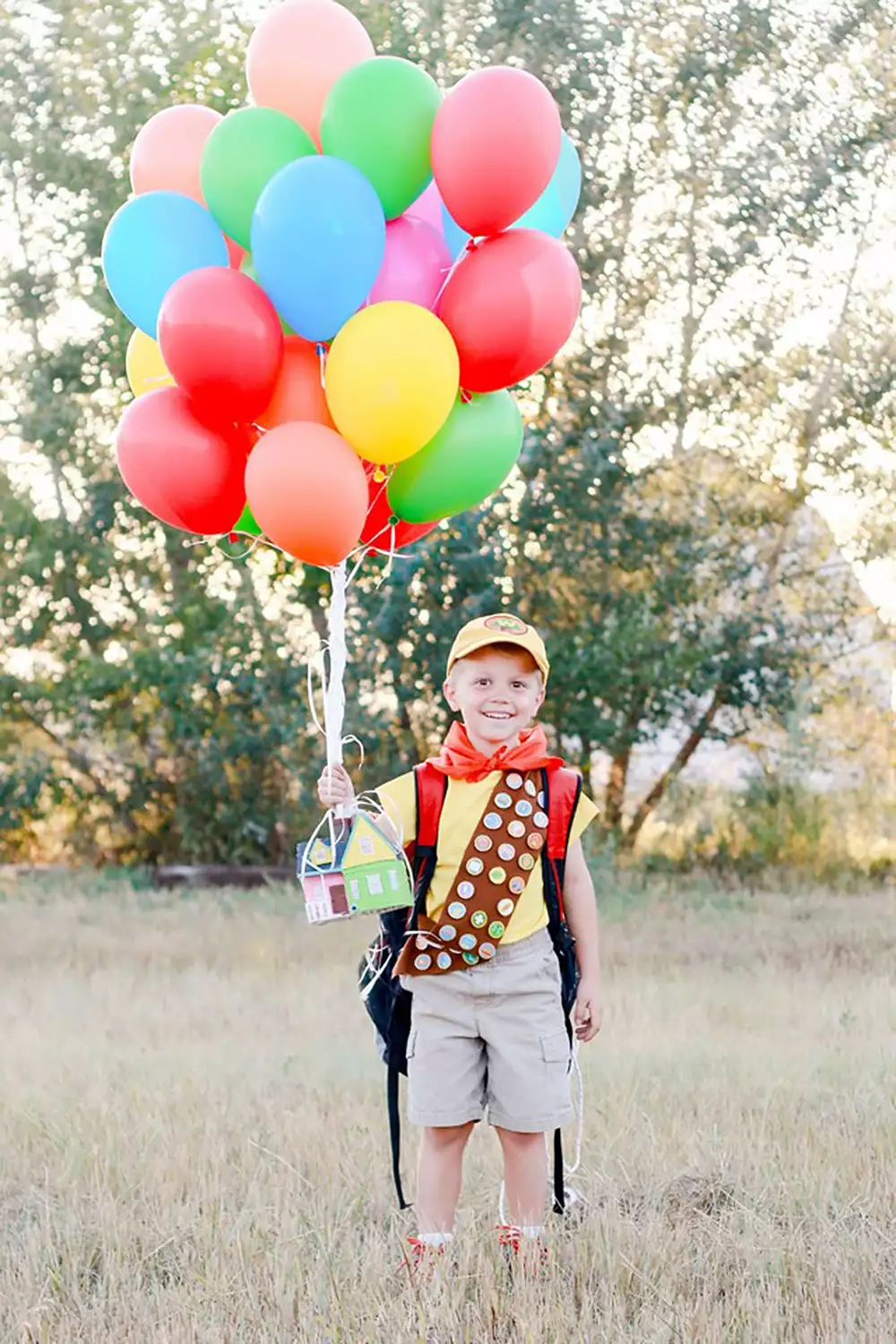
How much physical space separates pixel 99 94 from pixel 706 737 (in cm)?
639

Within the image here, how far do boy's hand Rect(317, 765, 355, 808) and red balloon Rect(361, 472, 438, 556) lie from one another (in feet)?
2.14

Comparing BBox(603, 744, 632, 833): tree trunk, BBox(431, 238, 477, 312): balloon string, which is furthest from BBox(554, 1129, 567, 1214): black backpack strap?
BBox(603, 744, 632, 833): tree trunk

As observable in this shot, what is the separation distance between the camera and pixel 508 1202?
3.32 metres

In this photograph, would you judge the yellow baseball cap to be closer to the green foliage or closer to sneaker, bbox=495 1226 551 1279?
sneaker, bbox=495 1226 551 1279

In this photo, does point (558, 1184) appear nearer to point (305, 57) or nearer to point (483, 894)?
point (483, 894)

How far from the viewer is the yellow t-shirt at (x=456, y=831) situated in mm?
3205

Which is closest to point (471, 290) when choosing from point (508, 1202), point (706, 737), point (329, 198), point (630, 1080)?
point (329, 198)

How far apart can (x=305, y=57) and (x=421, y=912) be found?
1.93 m

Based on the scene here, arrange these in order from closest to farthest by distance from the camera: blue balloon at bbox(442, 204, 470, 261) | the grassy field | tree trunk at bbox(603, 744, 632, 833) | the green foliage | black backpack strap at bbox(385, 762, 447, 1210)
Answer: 1. the grassy field
2. black backpack strap at bbox(385, 762, 447, 1210)
3. blue balloon at bbox(442, 204, 470, 261)
4. the green foliage
5. tree trunk at bbox(603, 744, 632, 833)

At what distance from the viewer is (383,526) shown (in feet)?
11.9

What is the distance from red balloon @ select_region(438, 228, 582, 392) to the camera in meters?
3.23

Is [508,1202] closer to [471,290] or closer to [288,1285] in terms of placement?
[288,1285]

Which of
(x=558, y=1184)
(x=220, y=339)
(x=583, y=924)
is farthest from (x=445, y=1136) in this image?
(x=220, y=339)

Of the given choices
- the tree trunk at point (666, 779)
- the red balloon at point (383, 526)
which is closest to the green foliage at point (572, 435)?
the tree trunk at point (666, 779)
